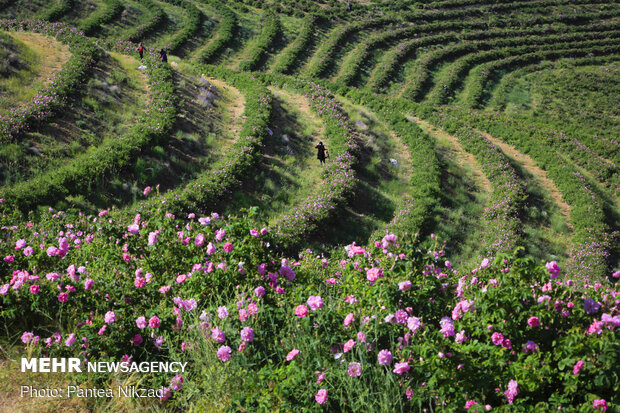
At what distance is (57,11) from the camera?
39.3 meters

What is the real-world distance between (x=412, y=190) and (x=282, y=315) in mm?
17081

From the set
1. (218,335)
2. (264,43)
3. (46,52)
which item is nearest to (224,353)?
(218,335)

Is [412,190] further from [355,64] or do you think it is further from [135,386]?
[355,64]

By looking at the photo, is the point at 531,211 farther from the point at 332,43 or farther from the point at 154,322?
the point at 332,43

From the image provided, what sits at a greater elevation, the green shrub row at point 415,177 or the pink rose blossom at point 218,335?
the pink rose blossom at point 218,335

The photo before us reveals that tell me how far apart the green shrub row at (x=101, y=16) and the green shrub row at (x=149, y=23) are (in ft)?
8.23

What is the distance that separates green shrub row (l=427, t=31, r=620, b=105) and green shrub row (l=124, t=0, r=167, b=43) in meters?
26.3

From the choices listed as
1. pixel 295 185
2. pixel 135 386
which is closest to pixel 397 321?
pixel 135 386

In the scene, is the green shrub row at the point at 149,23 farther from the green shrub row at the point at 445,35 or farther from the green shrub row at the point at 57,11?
the green shrub row at the point at 445,35

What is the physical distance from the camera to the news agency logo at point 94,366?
539 cm

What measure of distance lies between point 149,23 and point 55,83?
25239 mm

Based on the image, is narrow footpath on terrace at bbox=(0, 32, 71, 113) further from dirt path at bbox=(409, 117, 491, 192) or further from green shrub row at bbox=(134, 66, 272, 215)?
dirt path at bbox=(409, 117, 491, 192)

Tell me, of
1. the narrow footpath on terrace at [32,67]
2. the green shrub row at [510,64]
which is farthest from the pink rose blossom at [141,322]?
the green shrub row at [510,64]

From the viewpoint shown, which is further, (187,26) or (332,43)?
(332,43)
